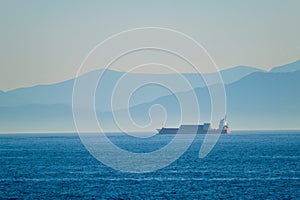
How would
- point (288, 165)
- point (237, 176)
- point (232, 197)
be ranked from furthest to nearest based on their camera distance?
point (288, 165) < point (237, 176) < point (232, 197)

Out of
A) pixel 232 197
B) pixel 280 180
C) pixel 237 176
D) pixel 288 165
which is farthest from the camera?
pixel 288 165

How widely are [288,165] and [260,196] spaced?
4415cm

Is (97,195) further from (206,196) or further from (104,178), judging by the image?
(104,178)

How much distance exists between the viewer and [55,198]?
78625 millimetres

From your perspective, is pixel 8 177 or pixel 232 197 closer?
pixel 232 197

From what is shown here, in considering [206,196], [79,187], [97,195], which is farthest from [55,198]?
[206,196]

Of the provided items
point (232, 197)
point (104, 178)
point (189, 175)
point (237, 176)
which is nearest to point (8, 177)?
point (104, 178)

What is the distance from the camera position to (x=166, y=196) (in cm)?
7944

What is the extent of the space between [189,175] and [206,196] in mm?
24944

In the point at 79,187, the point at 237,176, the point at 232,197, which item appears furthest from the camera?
the point at 237,176

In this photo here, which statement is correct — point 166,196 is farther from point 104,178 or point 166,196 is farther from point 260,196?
point 104,178

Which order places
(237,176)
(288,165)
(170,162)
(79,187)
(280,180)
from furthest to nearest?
(170,162), (288,165), (237,176), (280,180), (79,187)

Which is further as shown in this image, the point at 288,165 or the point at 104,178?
the point at 288,165

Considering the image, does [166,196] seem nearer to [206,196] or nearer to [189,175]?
[206,196]
